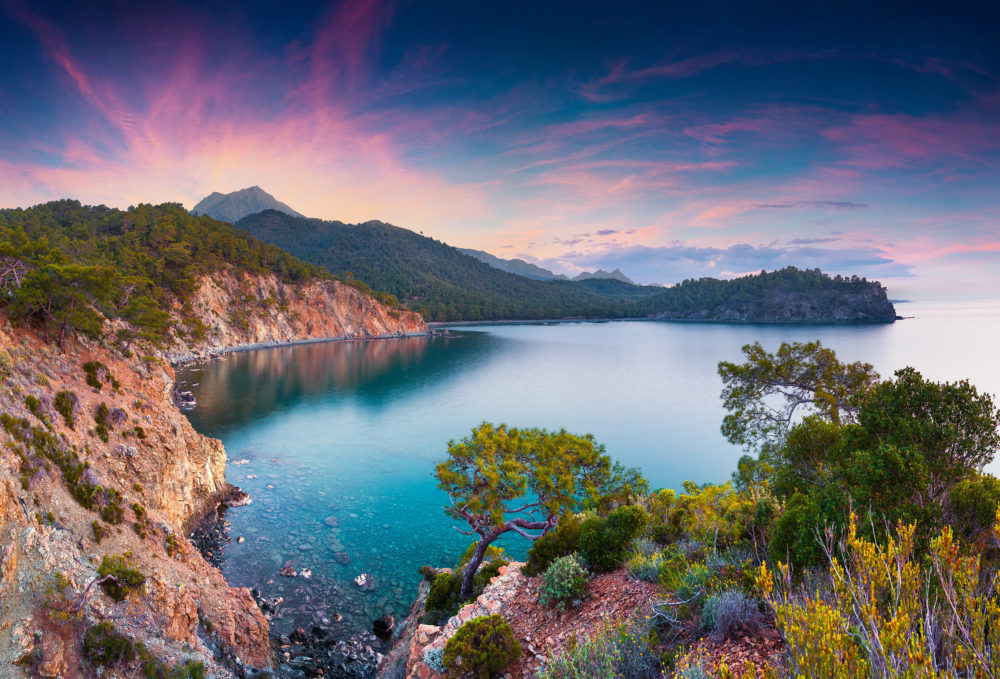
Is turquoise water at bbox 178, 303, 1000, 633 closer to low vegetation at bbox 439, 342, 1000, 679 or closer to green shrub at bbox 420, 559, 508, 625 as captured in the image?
green shrub at bbox 420, 559, 508, 625

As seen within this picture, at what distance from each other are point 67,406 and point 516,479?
14.7 meters

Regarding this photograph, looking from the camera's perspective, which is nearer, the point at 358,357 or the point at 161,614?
the point at 161,614

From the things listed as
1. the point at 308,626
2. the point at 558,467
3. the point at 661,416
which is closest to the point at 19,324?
the point at 308,626

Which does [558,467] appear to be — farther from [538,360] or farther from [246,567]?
[538,360]

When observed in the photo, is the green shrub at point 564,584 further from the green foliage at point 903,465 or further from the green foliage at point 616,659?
the green foliage at point 903,465

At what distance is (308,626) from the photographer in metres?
15.3

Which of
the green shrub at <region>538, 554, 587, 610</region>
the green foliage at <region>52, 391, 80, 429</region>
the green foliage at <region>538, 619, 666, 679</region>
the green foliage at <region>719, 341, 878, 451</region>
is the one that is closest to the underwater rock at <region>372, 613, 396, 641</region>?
the green shrub at <region>538, 554, 587, 610</region>

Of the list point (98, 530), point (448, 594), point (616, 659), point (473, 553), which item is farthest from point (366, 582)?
point (616, 659)

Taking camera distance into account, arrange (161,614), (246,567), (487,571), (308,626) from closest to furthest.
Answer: (161,614), (487,571), (308,626), (246,567)

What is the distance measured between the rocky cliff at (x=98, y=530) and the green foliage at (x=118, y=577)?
0.09ft

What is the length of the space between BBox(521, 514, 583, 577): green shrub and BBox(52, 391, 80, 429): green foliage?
1468 cm

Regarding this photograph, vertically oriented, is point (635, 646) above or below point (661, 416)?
above

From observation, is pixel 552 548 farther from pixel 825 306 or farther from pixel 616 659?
pixel 825 306

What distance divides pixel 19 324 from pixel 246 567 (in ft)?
41.6
